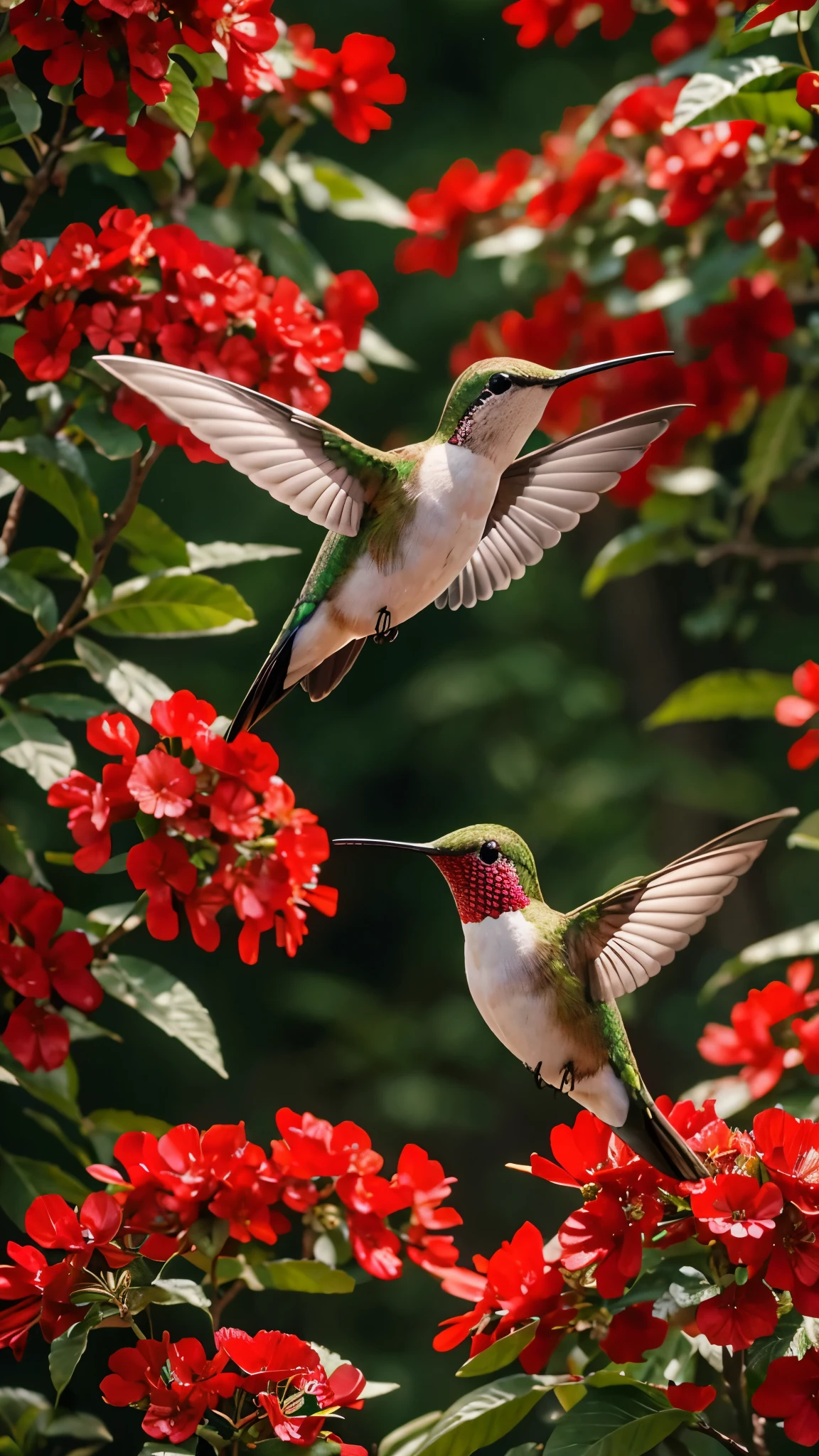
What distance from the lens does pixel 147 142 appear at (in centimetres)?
92

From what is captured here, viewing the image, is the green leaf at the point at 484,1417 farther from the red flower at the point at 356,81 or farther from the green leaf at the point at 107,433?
the red flower at the point at 356,81

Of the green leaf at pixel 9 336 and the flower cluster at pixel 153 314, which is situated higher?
the flower cluster at pixel 153 314

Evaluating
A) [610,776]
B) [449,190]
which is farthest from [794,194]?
[610,776]

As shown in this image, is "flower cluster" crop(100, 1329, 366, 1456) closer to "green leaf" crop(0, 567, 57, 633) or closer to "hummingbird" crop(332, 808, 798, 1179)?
"hummingbird" crop(332, 808, 798, 1179)

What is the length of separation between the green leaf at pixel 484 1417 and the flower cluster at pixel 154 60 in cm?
77

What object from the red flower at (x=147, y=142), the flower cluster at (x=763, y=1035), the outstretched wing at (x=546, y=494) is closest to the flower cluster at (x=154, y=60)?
the red flower at (x=147, y=142)

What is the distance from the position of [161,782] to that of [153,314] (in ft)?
1.04

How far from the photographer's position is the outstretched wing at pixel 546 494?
2.69ft

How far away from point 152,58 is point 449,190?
0.86 meters

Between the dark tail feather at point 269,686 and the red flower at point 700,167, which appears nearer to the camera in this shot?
the dark tail feather at point 269,686

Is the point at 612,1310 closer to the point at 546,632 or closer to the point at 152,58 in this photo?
the point at 152,58

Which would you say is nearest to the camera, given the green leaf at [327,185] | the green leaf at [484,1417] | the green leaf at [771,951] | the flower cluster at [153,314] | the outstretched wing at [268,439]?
the outstretched wing at [268,439]

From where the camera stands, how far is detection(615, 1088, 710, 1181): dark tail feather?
78 centimetres

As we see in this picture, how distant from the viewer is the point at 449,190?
1.64m
